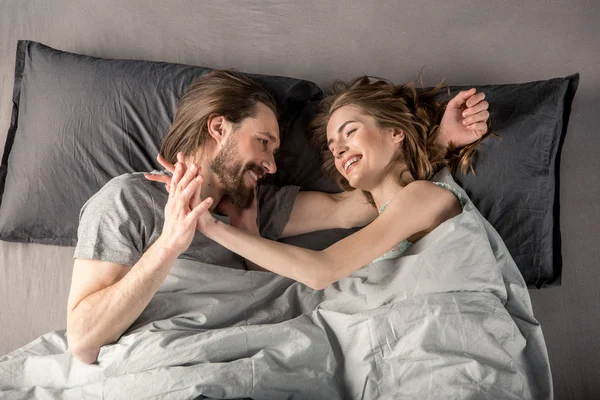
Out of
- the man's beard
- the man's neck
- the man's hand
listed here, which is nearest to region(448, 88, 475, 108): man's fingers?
the man's hand

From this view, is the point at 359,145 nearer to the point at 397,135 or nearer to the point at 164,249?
the point at 397,135

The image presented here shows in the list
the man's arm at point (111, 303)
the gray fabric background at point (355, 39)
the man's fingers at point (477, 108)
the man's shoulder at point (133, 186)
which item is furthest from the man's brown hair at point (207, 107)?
the man's fingers at point (477, 108)

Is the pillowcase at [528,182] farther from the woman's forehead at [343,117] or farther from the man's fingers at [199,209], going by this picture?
the man's fingers at [199,209]

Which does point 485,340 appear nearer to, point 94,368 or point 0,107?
point 94,368

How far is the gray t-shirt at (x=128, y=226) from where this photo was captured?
1.53m

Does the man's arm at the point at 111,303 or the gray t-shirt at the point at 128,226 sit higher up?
the gray t-shirt at the point at 128,226

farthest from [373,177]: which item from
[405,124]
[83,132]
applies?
[83,132]

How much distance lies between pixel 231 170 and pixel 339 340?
1.72 feet

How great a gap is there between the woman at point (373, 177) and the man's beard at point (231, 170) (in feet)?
0.73

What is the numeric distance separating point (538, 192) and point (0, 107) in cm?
163

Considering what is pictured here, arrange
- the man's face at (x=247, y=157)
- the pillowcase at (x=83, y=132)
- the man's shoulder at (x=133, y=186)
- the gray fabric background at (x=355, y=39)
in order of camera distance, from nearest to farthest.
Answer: the man's shoulder at (x=133, y=186), the man's face at (x=247, y=157), the pillowcase at (x=83, y=132), the gray fabric background at (x=355, y=39)

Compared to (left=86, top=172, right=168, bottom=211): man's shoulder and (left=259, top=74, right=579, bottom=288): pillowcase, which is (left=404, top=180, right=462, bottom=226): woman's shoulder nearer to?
(left=259, top=74, right=579, bottom=288): pillowcase

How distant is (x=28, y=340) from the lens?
1.85m

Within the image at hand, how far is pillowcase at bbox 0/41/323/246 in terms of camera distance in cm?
185
